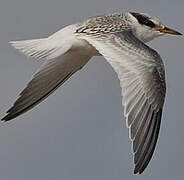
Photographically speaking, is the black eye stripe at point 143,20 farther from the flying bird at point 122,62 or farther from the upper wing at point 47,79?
the upper wing at point 47,79

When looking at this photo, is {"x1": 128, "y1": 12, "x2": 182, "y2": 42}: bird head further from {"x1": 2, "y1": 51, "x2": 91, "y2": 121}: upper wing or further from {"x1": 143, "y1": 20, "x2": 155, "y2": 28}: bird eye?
{"x1": 2, "y1": 51, "x2": 91, "y2": 121}: upper wing

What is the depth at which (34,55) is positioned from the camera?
11523 mm

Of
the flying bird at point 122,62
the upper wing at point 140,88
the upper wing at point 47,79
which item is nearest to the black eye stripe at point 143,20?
the flying bird at point 122,62

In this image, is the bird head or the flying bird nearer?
the flying bird

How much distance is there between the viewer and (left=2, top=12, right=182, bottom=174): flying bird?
10.5 metres

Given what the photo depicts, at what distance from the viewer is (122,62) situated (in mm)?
10859

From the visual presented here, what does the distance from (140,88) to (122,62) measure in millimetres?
348

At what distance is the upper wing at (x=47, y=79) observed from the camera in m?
12.3

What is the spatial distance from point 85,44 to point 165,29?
1.44 meters

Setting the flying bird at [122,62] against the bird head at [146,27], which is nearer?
the flying bird at [122,62]

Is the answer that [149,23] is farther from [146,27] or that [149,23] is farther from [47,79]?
[47,79]

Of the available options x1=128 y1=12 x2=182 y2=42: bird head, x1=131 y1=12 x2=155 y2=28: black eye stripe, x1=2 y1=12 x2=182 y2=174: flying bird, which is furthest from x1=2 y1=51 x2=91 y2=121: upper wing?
x1=131 y1=12 x2=155 y2=28: black eye stripe

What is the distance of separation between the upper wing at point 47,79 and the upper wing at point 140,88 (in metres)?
1.14

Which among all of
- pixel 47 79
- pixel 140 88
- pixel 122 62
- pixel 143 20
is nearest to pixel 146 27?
pixel 143 20
